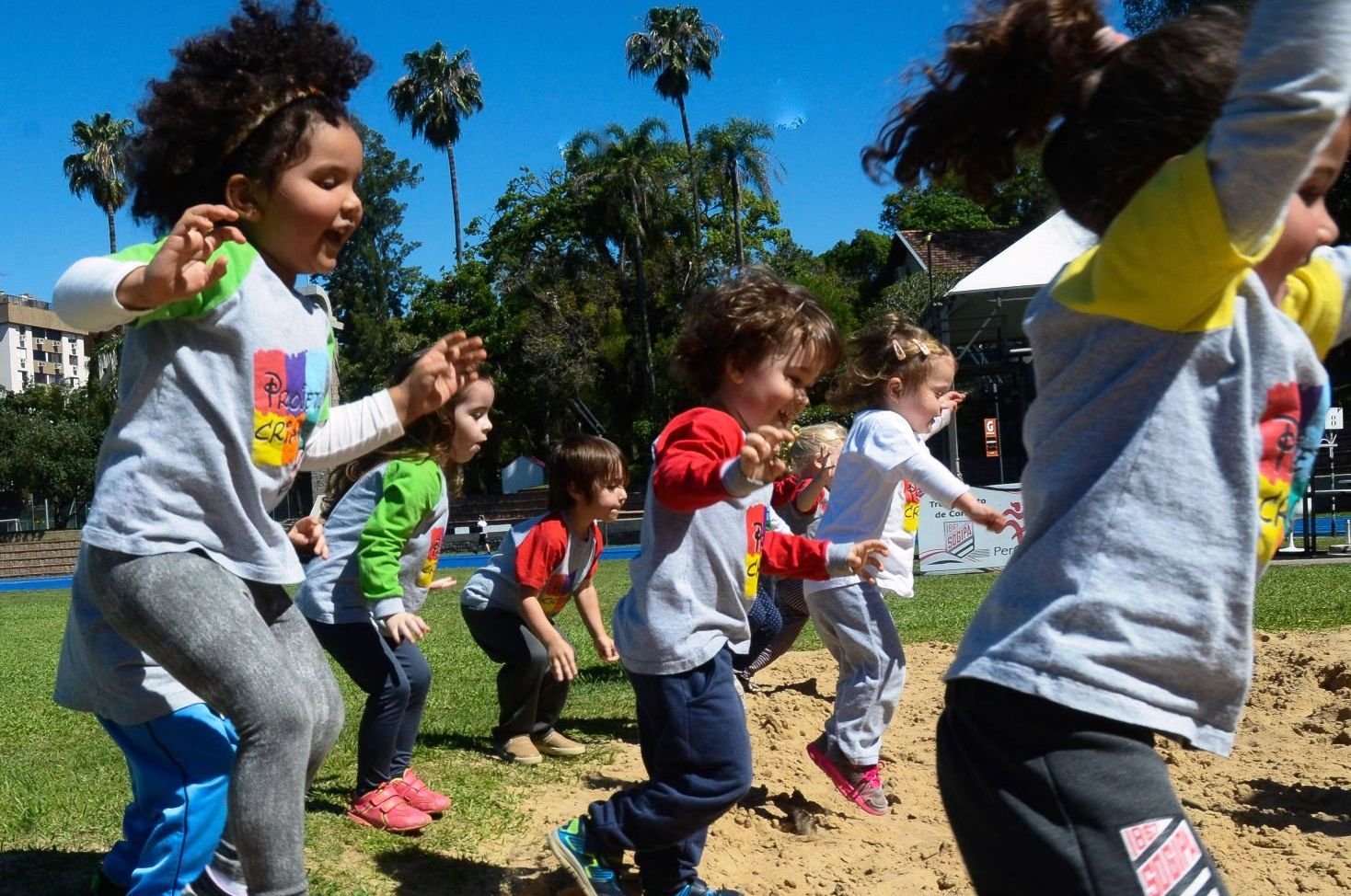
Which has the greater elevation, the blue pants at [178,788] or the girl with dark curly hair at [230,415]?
the girl with dark curly hair at [230,415]

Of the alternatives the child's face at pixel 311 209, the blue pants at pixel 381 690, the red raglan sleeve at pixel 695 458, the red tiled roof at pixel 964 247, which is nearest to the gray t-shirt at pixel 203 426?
the child's face at pixel 311 209

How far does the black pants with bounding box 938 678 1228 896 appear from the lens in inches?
67.9

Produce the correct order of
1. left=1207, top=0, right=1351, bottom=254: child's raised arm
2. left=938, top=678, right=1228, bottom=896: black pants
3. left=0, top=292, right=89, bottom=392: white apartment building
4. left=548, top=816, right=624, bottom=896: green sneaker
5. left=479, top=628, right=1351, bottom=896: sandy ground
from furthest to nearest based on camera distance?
1. left=0, top=292, right=89, bottom=392: white apartment building
2. left=479, top=628, right=1351, bottom=896: sandy ground
3. left=548, top=816, right=624, bottom=896: green sneaker
4. left=938, top=678, right=1228, bottom=896: black pants
5. left=1207, top=0, right=1351, bottom=254: child's raised arm

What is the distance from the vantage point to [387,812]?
427 centimetres

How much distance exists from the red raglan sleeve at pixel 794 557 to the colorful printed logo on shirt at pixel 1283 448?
1965 millimetres

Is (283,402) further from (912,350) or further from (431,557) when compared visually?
(912,350)

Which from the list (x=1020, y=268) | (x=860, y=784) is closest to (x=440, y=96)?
(x=1020, y=268)

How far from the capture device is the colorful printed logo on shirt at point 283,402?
9.27ft

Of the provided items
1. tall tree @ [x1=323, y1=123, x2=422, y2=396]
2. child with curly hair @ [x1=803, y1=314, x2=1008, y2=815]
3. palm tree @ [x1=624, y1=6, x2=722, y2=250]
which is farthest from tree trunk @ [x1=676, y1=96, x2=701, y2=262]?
child with curly hair @ [x1=803, y1=314, x2=1008, y2=815]

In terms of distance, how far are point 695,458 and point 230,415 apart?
3.53 feet

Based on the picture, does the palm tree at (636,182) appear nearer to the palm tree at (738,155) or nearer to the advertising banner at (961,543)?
the palm tree at (738,155)

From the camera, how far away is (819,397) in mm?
43438

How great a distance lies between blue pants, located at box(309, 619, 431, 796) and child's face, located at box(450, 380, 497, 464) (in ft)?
2.33

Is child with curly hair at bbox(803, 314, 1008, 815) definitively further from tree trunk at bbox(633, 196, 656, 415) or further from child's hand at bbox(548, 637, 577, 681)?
tree trunk at bbox(633, 196, 656, 415)
